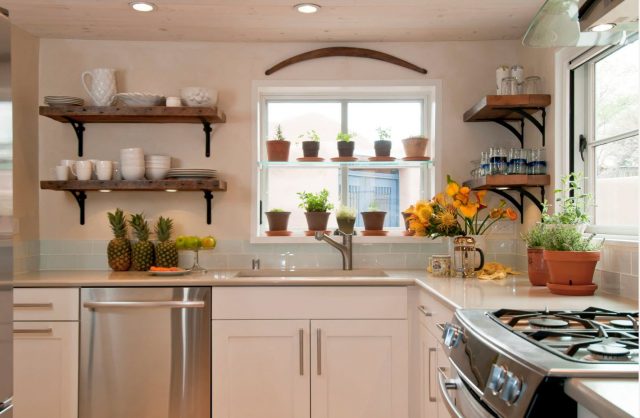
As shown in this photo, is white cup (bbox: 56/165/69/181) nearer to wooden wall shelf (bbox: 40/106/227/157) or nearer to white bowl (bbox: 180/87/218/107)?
wooden wall shelf (bbox: 40/106/227/157)

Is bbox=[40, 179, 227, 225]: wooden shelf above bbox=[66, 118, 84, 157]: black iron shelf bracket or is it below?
below

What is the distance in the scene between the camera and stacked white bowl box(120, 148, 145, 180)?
3.36m

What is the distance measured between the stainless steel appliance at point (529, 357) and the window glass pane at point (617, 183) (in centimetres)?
82

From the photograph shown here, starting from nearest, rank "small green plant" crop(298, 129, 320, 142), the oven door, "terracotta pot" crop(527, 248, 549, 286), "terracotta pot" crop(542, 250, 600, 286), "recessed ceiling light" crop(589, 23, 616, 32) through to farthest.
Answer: the oven door, "recessed ceiling light" crop(589, 23, 616, 32), "terracotta pot" crop(542, 250, 600, 286), "terracotta pot" crop(527, 248, 549, 286), "small green plant" crop(298, 129, 320, 142)

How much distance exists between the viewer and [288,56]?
11.8 ft

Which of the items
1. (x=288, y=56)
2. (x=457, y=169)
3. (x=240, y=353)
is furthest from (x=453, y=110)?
(x=240, y=353)

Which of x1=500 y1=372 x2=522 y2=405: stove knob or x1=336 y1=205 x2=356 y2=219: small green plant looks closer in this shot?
x1=500 y1=372 x2=522 y2=405: stove knob

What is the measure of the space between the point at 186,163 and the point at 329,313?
1.27 m

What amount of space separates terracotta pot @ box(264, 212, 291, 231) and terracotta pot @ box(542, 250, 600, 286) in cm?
161

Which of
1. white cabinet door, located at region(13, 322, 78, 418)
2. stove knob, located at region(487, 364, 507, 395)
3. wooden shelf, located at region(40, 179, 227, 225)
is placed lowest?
white cabinet door, located at region(13, 322, 78, 418)

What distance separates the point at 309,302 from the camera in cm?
297

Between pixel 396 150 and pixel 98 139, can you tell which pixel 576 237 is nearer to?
pixel 396 150

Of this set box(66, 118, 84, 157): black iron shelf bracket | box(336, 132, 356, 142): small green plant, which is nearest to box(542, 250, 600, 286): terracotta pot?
box(336, 132, 356, 142): small green plant

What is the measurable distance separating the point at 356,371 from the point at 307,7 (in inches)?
69.2
